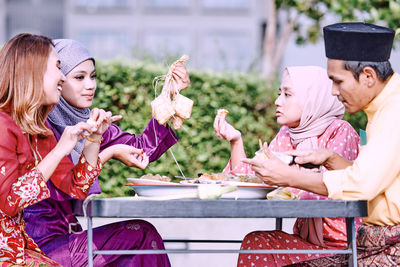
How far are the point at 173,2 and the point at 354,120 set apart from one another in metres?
10.0

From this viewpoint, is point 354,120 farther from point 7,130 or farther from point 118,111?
point 7,130

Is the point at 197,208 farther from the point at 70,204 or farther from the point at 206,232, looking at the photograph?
the point at 206,232

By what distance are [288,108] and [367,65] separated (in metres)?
0.84

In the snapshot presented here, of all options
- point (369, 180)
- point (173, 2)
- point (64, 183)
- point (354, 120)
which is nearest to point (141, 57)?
point (354, 120)

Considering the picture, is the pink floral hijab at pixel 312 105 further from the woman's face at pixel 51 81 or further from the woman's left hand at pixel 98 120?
the woman's face at pixel 51 81

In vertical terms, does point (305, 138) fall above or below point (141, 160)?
above

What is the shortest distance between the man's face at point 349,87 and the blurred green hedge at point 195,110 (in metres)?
3.71

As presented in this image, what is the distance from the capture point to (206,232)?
6.80 metres

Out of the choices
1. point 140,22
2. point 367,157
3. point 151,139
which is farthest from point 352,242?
point 140,22

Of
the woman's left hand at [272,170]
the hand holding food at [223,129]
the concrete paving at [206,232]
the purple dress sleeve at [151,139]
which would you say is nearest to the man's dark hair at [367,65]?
the woman's left hand at [272,170]

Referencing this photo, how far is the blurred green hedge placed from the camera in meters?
6.77

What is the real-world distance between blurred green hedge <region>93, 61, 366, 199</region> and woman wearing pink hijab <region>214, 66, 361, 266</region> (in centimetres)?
293

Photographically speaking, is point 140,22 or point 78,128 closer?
point 78,128

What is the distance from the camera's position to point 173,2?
55.2 ft
